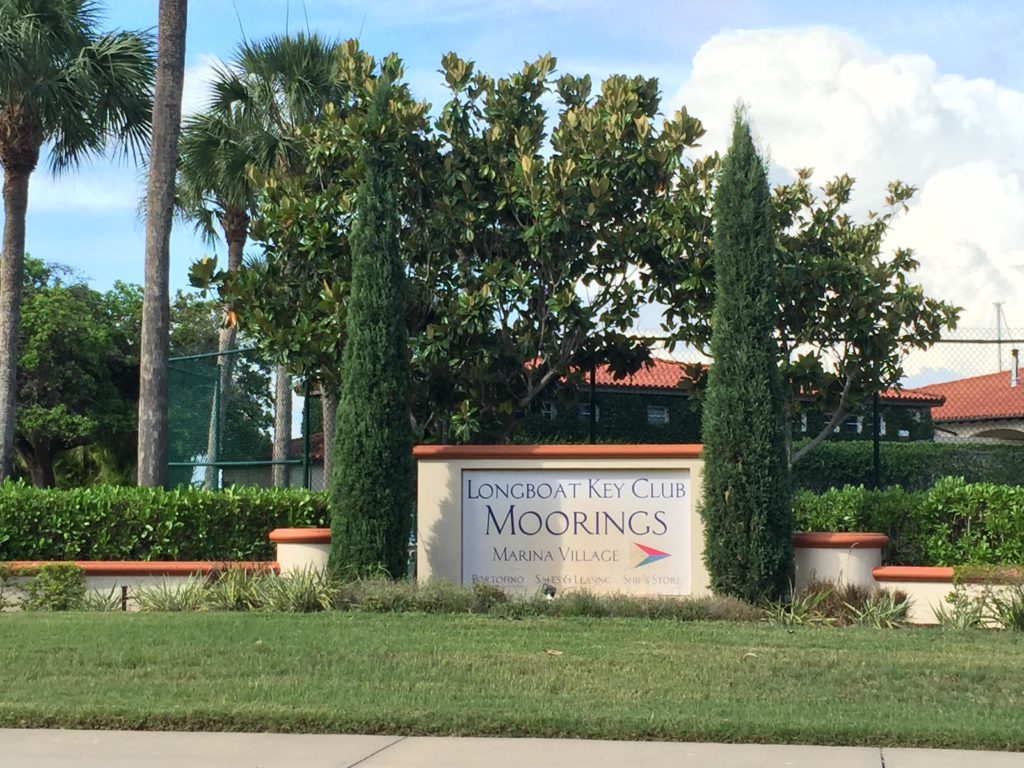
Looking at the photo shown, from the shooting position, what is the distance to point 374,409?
13.0m

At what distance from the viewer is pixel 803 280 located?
15.1m

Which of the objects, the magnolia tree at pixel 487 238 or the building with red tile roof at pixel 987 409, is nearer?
the magnolia tree at pixel 487 238

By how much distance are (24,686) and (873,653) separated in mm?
6282

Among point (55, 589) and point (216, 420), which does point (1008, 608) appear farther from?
point (216, 420)

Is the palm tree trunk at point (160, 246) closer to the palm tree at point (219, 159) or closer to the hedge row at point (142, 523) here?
the hedge row at point (142, 523)

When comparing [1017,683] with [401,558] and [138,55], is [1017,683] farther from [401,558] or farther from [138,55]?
[138,55]

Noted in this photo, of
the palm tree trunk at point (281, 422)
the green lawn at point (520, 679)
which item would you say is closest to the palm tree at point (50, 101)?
the palm tree trunk at point (281, 422)

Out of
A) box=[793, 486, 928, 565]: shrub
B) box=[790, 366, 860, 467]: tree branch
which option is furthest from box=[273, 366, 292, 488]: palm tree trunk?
box=[793, 486, 928, 565]: shrub

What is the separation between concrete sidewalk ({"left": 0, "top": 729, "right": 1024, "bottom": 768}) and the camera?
660 cm

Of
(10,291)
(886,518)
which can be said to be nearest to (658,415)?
(10,291)

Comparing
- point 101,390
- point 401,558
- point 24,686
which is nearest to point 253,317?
point 401,558

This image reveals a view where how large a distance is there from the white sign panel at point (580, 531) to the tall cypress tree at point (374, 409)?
0.89 meters

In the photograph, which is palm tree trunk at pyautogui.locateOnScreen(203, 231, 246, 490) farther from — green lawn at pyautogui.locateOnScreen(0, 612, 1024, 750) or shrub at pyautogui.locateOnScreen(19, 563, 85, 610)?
green lawn at pyautogui.locateOnScreen(0, 612, 1024, 750)

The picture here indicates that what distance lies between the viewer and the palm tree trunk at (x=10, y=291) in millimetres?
19203
